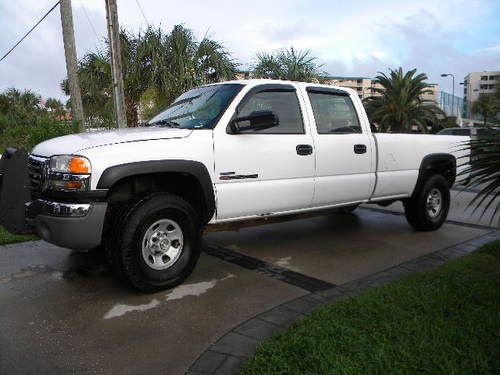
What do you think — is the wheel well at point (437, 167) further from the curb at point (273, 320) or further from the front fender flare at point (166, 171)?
the front fender flare at point (166, 171)

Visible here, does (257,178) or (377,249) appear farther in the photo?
(377,249)

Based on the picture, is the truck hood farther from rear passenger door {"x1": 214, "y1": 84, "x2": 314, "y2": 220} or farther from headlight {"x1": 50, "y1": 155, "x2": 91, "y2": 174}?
rear passenger door {"x1": 214, "y1": 84, "x2": 314, "y2": 220}

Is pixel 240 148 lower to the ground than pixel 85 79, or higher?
lower

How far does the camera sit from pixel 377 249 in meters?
5.73

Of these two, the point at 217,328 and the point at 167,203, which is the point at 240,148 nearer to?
the point at 167,203

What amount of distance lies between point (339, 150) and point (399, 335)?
252 cm

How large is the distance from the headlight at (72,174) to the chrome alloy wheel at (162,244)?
0.67 meters

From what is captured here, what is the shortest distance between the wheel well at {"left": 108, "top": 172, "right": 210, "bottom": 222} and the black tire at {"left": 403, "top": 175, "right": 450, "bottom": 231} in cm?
337

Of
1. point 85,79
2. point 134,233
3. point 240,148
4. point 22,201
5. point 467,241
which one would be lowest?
point 467,241

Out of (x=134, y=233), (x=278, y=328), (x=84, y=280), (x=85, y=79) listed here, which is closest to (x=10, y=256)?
(x=84, y=280)

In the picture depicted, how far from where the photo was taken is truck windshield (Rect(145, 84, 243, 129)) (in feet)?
14.9

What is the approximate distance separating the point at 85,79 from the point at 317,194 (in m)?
13.1

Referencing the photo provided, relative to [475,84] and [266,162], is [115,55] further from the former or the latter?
[475,84]

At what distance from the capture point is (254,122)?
4277mm
